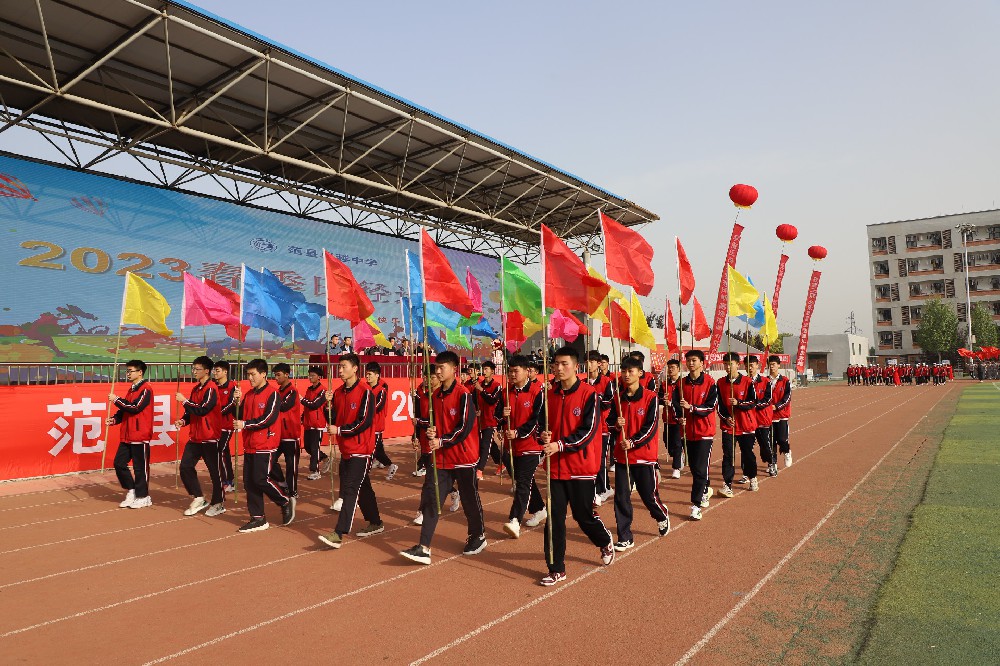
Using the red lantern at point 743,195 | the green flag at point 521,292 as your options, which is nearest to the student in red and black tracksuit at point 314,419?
the green flag at point 521,292

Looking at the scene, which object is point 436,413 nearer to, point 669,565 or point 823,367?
point 669,565

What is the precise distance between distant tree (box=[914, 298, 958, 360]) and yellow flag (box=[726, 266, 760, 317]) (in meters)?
55.3

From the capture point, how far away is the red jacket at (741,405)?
8.55 meters

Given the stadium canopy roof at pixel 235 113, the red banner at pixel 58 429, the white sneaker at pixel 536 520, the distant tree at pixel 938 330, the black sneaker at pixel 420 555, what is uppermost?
the stadium canopy roof at pixel 235 113

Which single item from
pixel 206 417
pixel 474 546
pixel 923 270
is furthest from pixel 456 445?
pixel 923 270

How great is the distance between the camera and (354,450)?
6598mm

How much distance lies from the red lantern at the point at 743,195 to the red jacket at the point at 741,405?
20.4 feet

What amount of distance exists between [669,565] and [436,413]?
2.57m

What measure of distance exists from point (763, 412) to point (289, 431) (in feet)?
22.7

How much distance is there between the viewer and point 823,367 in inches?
2601

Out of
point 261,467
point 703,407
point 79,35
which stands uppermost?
point 79,35

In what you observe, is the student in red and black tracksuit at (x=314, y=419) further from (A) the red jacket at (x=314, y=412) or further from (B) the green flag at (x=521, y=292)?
(B) the green flag at (x=521, y=292)

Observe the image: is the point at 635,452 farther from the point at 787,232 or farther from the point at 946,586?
the point at 787,232

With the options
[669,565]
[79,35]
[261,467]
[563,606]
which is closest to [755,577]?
[669,565]
